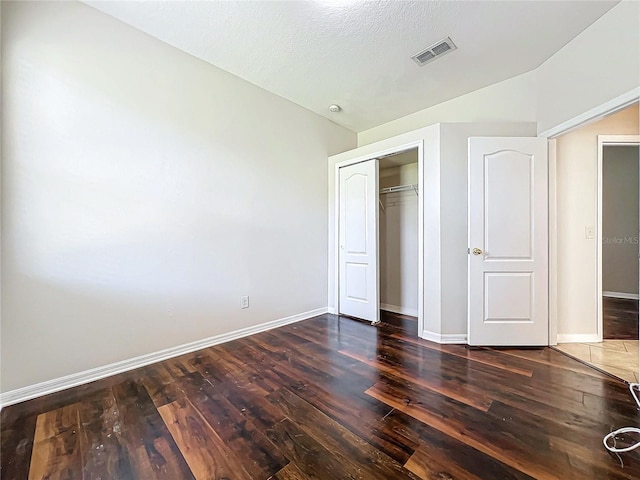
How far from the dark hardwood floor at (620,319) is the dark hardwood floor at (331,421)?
1299 mm

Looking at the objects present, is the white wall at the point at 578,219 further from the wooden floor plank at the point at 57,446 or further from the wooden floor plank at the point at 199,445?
the wooden floor plank at the point at 57,446

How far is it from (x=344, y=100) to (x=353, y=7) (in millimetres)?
1380

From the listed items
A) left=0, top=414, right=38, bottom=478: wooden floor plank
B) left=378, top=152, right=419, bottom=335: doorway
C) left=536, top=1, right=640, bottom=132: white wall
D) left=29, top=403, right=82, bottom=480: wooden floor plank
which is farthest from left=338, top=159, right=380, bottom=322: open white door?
left=0, top=414, right=38, bottom=478: wooden floor plank

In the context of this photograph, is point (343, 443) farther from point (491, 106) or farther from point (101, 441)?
point (491, 106)

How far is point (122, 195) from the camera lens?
7.41 ft

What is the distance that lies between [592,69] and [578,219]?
1.41m

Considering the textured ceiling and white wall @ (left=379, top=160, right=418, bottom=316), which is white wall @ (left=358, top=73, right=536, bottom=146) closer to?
the textured ceiling

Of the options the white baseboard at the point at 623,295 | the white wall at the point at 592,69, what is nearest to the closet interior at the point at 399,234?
the white wall at the point at 592,69

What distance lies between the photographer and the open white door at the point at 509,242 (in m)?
2.67

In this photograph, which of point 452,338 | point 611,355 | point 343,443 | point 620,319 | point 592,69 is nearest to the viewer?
point 343,443

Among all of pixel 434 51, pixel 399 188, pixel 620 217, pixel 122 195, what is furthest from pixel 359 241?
pixel 620 217

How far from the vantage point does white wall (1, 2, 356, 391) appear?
73.8 inches

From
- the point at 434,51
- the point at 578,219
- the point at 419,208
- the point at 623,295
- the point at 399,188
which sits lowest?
the point at 623,295

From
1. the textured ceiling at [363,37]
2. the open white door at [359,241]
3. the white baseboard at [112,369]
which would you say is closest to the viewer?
the white baseboard at [112,369]
